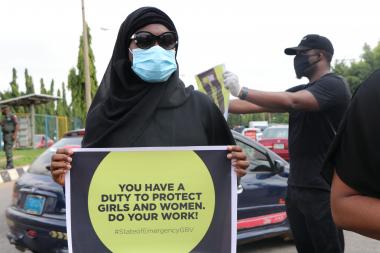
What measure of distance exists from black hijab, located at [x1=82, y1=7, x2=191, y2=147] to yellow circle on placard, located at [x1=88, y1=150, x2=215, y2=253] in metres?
0.12

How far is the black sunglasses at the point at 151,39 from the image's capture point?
2.21m

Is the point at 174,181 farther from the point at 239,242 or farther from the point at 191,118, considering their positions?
the point at 239,242

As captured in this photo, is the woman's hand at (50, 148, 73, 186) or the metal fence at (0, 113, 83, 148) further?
the metal fence at (0, 113, 83, 148)

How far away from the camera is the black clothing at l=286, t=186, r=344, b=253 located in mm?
2889

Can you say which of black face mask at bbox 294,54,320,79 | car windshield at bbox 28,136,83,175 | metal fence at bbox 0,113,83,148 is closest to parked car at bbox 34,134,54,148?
metal fence at bbox 0,113,83,148

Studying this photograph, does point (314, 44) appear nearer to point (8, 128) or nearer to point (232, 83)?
point (232, 83)

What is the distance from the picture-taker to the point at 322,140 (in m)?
2.95

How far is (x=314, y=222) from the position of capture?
2.91 metres

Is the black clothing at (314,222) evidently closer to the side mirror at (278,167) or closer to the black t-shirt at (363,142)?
the black t-shirt at (363,142)

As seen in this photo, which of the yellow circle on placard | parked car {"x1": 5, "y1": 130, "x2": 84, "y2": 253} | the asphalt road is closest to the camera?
the yellow circle on placard

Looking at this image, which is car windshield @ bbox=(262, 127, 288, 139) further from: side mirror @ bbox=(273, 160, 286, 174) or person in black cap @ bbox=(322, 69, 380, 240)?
person in black cap @ bbox=(322, 69, 380, 240)

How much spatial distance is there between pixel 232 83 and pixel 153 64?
3.03 feet

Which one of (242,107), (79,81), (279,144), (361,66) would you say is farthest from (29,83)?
(242,107)

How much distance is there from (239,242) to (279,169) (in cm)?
97
